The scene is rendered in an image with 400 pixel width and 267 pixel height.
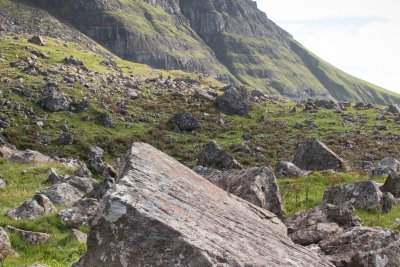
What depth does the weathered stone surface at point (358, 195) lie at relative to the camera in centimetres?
1819

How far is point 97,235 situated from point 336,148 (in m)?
56.5

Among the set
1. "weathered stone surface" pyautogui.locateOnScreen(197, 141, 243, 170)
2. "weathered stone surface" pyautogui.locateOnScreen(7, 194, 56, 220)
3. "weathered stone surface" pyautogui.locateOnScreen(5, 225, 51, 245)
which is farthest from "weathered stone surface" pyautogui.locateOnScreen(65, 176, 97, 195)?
"weathered stone surface" pyautogui.locateOnScreen(197, 141, 243, 170)

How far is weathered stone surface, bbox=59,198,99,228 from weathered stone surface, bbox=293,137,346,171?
24561 millimetres

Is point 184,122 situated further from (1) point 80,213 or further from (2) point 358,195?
(1) point 80,213

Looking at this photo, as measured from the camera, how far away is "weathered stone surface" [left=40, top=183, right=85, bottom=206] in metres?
19.3

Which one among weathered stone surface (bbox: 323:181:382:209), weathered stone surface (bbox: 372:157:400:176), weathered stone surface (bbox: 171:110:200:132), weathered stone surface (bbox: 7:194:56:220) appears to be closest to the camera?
weathered stone surface (bbox: 7:194:56:220)

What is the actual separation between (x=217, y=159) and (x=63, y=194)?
17.2 m

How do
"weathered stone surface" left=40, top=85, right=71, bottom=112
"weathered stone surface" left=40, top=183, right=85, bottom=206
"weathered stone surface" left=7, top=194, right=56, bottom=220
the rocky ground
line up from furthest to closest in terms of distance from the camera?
"weathered stone surface" left=40, top=85, right=71, bottom=112, "weathered stone surface" left=40, top=183, right=85, bottom=206, "weathered stone surface" left=7, top=194, right=56, bottom=220, the rocky ground

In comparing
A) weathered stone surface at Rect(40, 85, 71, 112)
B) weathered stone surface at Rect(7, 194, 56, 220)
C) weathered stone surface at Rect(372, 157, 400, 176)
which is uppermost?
weathered stone surface at Rect(372, 157, 400, 176)

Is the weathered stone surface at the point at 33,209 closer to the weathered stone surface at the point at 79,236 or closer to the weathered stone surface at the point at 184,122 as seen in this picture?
the weathered stone surface at the point at 79,236

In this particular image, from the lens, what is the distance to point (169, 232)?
24.0 ft

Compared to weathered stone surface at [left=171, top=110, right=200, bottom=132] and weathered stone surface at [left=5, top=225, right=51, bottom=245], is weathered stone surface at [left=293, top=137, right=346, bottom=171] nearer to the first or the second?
weathered stone surface at [left=5, top=225, right=51, bottom=245]

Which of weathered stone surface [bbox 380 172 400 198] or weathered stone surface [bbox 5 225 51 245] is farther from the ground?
weathered stone surface [bbox 380 172 400 198]

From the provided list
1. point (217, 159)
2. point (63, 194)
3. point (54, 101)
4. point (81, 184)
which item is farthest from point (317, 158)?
point (54, 101)
